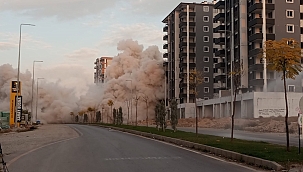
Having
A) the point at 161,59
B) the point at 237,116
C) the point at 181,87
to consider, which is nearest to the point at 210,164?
the point at 237,116

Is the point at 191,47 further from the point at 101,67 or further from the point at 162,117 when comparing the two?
the point at 101,67

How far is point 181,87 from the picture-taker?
96.6m

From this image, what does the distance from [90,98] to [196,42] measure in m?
46.2

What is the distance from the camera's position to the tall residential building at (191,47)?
3792 inches

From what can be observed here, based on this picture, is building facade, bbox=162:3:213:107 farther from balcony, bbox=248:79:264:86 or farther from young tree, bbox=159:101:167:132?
young tree, bbox=159:101:167:132

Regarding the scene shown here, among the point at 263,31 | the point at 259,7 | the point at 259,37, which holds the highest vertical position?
the point at 259,7

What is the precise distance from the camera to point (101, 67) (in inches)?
7190

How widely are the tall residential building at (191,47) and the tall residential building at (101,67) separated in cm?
7790

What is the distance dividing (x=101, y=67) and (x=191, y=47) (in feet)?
300

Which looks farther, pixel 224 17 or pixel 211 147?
pixel 224 17

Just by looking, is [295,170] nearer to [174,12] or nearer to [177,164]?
[177,164]

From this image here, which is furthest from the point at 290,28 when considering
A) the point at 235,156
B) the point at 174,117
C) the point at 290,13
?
the point at 235,156

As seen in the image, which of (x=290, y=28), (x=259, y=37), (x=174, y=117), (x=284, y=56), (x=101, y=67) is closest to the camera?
(x=284, y=56)

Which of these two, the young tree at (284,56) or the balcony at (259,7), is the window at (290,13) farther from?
the young tree at (284,56)
